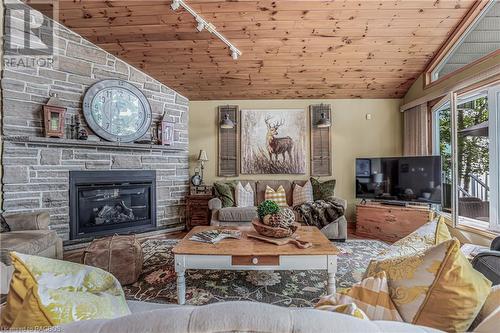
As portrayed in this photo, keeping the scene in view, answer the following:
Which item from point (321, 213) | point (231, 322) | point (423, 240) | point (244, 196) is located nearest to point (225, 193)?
point (244, 196)

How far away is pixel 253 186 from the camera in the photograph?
166 inches

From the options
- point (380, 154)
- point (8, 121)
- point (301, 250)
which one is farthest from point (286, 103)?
point (8, 121)

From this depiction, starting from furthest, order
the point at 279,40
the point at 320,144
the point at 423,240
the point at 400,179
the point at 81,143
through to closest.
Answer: the point at 320,144 < the point at 400,179 < the point at 279,40 < the point at 81,143 < the point at 423,240

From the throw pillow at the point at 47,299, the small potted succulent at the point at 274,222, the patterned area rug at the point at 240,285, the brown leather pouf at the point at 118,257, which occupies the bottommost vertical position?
the patterned area rug at the point at 240,285

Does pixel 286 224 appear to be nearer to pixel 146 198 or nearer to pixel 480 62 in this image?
pixel 146 198

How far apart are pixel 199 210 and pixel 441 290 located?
367 cm

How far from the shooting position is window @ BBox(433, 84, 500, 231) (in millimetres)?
2764

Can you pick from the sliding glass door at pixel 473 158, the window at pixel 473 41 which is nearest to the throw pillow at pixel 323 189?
the sliding glass door at pixel 473 158

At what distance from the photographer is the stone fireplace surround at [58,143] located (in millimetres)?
2775

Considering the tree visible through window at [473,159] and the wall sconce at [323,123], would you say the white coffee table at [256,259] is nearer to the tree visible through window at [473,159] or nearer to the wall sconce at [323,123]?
the tree visible through window at [473,159]

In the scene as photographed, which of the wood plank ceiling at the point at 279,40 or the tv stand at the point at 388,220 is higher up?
the wood plank ceiling at the point at 279,40

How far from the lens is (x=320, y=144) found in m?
4.47

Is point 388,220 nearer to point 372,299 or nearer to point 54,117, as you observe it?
point 372,299

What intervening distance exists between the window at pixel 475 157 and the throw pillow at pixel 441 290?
301 centimetres
